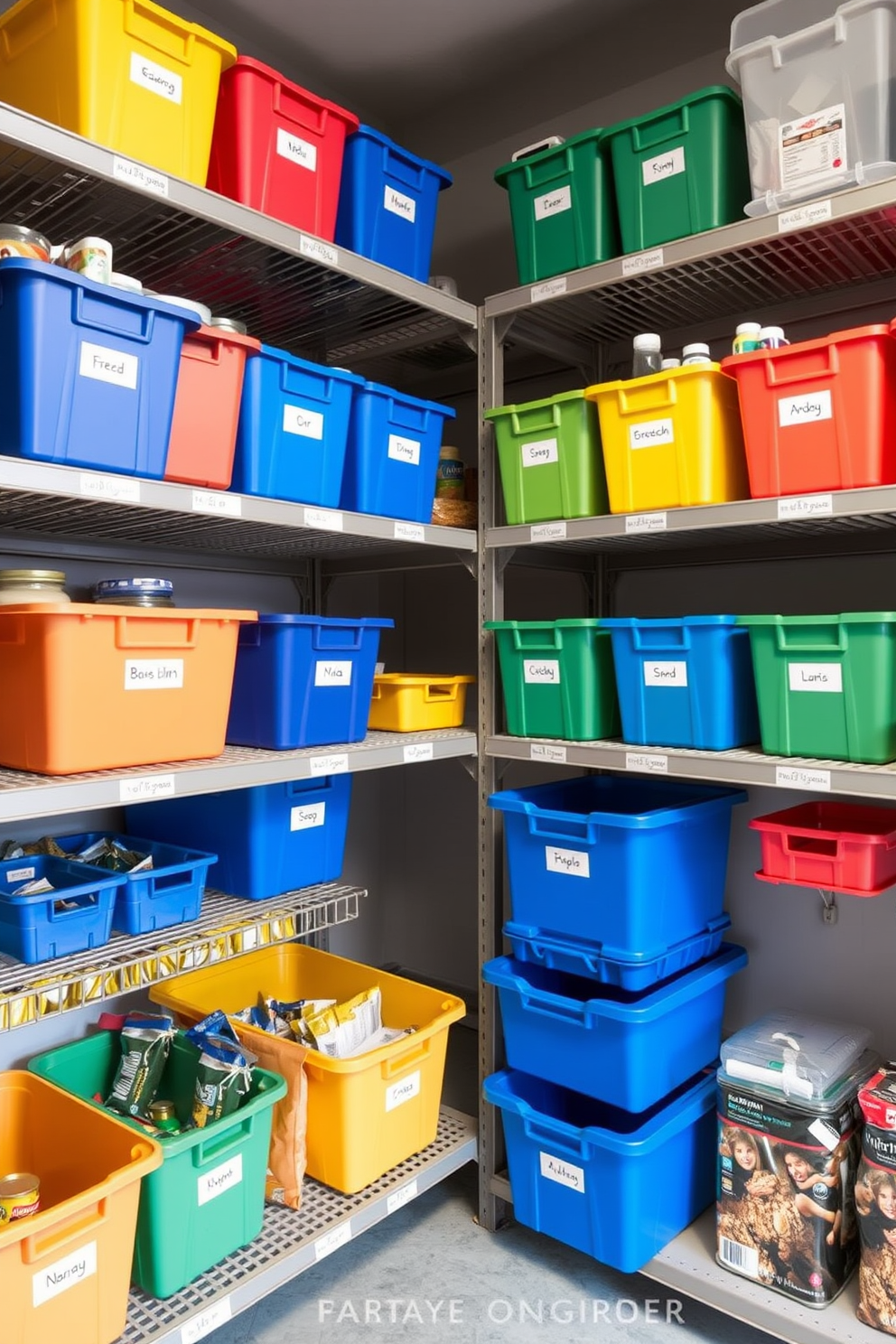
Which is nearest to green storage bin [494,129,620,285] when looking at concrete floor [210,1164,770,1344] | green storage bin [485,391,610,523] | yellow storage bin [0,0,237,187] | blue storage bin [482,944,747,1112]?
green storage bin [485,391,610,523]

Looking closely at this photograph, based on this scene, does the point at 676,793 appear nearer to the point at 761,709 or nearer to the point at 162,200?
the point at 761,709

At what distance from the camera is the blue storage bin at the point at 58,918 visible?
172 centimetres

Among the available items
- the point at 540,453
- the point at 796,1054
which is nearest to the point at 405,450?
the point at 540,453

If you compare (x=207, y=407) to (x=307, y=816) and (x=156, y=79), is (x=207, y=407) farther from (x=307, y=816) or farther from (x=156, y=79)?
(x=307, y=816)

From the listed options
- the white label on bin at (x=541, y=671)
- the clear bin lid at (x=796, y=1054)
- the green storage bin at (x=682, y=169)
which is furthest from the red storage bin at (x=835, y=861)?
the green storage bin at (x=682, y=169)

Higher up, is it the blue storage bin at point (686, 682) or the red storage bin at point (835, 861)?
the blue storage bin at point (686, 682)

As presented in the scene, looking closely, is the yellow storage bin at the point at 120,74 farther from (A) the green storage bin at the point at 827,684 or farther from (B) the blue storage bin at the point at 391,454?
(A) the green storage bin at the point at 827,684

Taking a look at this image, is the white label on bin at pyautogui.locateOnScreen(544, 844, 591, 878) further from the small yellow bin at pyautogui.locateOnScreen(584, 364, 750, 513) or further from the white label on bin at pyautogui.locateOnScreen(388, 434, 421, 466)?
the white label on bin at pyautogui.locateOnScreen(388, 434, 421, 466)

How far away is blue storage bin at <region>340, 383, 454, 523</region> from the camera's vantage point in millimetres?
2176

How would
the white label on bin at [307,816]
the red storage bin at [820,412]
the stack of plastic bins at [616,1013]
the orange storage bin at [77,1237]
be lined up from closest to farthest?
the orange storage bin at [77,1237] < the red storage bin at [820,412] < the stack of plastic bins at [616,1013] < the white label on bin at [307,816]

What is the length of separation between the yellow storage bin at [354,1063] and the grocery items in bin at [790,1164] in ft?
2.19

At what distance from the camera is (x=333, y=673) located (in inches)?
86.0

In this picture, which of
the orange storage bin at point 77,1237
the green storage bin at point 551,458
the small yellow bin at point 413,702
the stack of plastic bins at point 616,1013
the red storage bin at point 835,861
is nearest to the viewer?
the orange storage bin at point 77,1237

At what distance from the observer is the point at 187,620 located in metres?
1.84
